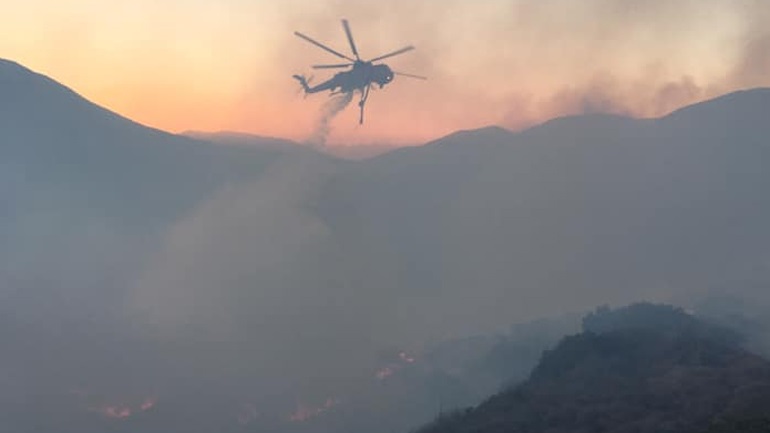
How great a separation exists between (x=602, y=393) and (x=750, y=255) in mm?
108346

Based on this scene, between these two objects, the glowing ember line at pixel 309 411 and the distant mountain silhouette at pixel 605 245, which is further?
the distant mountain silhouette at pixel 605 245

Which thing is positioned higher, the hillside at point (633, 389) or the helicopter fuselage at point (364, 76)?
the helicopter fuselage at point (364, 76)

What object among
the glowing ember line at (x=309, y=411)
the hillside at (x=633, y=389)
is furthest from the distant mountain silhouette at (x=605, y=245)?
the hillside at (x=633, y=389)

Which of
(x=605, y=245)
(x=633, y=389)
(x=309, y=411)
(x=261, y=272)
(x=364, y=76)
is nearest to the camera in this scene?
(x=633, y=389)

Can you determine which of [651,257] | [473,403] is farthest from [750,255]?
[473,403]

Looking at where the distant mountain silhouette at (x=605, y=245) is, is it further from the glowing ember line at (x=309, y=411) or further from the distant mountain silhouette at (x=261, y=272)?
the glowing ember line at (x=309, y=411)

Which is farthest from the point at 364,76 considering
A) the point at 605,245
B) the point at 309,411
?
the point at 605,245

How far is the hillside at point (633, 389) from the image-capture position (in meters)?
56.7

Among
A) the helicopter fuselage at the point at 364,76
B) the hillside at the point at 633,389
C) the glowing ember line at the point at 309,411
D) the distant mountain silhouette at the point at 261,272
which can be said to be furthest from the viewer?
the distant mountain silhouette at the point at 261,272

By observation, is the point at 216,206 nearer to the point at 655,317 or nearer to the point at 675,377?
the point at 655,317

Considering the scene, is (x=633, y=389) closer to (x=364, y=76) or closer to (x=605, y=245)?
(x=364, y=76)

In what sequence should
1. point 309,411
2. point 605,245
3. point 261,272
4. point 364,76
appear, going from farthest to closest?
point 605,245, point 261,272, point 309,411, point 364,76

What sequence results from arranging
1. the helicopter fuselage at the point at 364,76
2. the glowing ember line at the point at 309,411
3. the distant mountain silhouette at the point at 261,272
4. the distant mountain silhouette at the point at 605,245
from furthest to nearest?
the distant mountain silhouette at the point at 605,245 < the distant mountain silhouette at the point at 261,272 < the glowing ember line at the point at 309,411 < the helicopter fuselage at the point at 364,76

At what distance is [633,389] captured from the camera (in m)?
66.6
